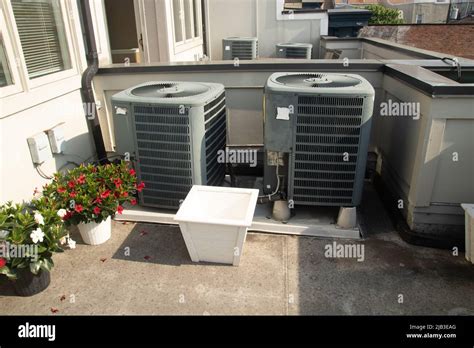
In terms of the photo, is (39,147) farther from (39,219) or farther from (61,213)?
(39,219)

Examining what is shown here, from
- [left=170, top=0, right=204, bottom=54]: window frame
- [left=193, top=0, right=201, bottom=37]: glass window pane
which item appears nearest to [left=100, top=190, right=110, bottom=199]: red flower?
[left=170, top=0, right=204, bottom=54]: window frame

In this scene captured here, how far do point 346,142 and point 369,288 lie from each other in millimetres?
1113

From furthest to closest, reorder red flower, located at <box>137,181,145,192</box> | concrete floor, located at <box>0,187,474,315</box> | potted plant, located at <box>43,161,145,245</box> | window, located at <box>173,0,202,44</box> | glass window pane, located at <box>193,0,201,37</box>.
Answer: glass window pane, located at <box>193,0,201,37</box>
window, located at <box>173,0,202,44</box>
red flower, located at <box>137,181,145,192</box>
potted plant, located at <box>43,161,145,245</box>
concrete floor, located at <box>0,187,474,315</box>

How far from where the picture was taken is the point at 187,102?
2.88 metres

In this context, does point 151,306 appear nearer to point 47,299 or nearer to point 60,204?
point 47,299

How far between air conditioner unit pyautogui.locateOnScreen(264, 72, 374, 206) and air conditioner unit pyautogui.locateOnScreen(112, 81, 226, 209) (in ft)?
1.73

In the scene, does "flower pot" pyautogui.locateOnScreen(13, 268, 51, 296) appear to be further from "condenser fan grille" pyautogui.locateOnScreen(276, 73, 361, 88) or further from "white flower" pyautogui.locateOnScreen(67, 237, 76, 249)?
"condenser fan grille" pyautogui.locateOnScreen(276, 73, 361, 88)

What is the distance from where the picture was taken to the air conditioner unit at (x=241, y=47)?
8203mm

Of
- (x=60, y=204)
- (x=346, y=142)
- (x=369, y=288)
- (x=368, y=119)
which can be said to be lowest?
(x=369, y=288)

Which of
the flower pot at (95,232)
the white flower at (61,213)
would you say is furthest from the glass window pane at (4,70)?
the flower pot at (95,232)

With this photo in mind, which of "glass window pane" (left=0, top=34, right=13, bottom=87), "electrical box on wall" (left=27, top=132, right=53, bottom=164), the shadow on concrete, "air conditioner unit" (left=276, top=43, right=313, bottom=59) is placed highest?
"glass window pane" (left=0, top=34, right=13, bottom=87)

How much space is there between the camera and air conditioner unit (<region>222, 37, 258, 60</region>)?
8203 mm

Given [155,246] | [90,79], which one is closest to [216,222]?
[155,246]

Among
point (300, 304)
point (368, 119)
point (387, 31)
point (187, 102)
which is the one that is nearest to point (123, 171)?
point (187, 102)
